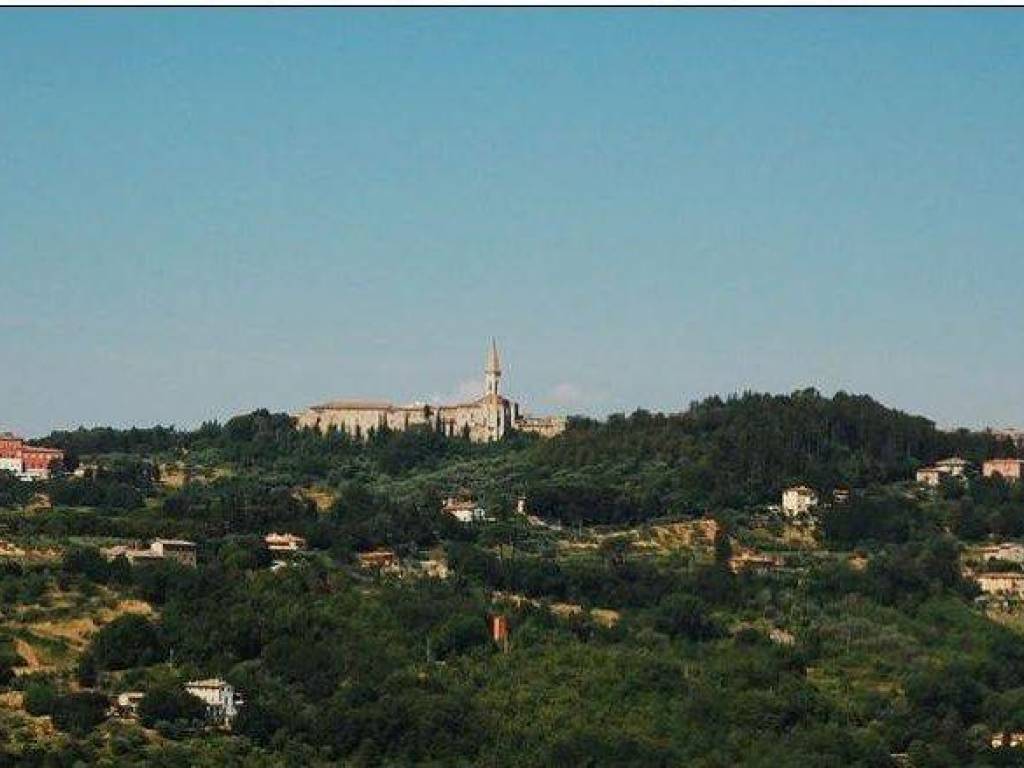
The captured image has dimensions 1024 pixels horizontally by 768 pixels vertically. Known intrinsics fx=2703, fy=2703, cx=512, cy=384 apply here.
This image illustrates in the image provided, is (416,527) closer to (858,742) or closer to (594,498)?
(594,498)

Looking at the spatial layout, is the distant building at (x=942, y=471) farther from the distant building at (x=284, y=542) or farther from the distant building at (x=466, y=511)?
the distant building at (x=284, y=542)

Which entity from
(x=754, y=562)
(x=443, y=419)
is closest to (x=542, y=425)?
(x=443, y=419)

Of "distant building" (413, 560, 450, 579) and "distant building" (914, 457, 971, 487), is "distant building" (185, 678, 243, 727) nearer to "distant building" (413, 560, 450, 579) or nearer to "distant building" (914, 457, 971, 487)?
"distant building" (413, 560, 450, 579)

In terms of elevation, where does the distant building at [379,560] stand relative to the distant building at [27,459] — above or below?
below

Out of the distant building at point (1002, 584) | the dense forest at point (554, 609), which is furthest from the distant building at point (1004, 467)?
the distant building at point (1002, 584)

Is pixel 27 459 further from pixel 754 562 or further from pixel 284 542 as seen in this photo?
pixel 754 562

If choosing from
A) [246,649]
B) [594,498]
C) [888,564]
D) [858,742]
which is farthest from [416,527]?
[858,742]

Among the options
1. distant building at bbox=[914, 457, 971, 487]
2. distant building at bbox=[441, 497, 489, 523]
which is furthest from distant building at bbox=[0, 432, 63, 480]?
distant building at bbox=[914, 457, 971, 487]
